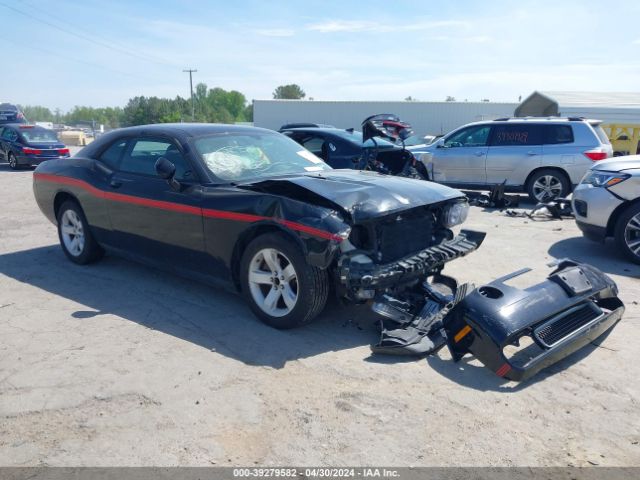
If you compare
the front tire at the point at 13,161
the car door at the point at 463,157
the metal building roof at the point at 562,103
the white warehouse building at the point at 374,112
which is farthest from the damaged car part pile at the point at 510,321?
the white warehouse building at the point at 374,112

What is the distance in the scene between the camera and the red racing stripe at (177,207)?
373 cm

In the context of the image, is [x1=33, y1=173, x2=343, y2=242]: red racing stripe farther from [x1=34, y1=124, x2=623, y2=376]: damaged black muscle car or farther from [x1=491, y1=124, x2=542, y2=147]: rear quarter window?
[x1=491, y1=124, x2=542, y2=147]: rear quarter window

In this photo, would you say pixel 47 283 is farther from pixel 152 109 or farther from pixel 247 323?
pixel 152 109

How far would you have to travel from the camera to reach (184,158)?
475 centimetres

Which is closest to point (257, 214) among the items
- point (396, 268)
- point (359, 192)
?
point (359, 192)

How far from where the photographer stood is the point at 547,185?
406 inches

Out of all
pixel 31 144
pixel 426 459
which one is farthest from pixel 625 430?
pixel 31 144

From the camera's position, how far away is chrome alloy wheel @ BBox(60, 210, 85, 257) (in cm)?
601

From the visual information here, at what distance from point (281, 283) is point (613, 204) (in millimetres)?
4393

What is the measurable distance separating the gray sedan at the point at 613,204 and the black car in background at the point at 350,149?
351 cm

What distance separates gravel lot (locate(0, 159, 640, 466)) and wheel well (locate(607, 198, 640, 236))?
1537mm

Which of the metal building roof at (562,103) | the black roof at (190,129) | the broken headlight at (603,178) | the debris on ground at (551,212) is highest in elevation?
the metal building roof at (562,103)

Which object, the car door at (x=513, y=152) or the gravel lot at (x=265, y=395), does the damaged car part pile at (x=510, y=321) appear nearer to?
the gravel lot at (x=265, y=395)

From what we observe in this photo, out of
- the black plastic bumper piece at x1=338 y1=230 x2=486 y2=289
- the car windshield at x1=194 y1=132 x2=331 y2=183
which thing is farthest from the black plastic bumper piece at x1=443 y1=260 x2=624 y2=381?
the car windshield at x1=194 y1=132 x2=331 y2=183
